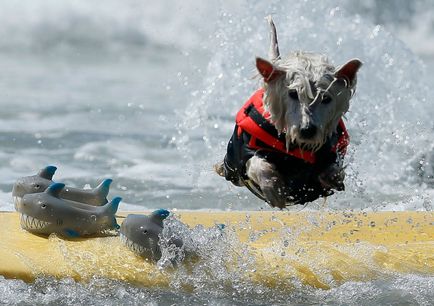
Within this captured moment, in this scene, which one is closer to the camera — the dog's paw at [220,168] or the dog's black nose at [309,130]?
the dog's black nose at [309,130]

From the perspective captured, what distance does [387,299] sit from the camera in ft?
15.2

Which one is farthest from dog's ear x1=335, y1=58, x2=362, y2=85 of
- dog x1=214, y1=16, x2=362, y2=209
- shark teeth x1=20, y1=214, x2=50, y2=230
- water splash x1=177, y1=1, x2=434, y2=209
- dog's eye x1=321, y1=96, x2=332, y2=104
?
water splash x1=177, y1=1, x2=434, y2=209

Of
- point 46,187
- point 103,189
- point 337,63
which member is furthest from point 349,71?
point 337,63

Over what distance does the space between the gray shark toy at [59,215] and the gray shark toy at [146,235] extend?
0.32 meters

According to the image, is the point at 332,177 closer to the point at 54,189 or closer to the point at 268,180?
the point at 268,180

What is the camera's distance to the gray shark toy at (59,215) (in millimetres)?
4973

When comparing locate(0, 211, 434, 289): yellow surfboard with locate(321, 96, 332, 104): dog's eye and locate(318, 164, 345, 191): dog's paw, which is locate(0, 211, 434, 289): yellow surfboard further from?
locate(321, 96, 332, 104): dog's eye

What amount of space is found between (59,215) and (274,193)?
1.23 meters

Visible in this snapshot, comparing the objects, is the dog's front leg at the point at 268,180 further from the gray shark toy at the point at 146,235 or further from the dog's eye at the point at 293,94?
the gray shark toy at the point at 146,235

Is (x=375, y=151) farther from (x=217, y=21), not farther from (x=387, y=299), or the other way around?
(x=387, y=299)

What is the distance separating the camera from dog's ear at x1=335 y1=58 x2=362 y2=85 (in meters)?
4.29

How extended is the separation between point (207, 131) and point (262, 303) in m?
7.96

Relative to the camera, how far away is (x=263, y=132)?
4539 millimetres

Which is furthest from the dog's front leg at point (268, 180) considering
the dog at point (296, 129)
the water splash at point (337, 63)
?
the water splash at point (337, 63)
